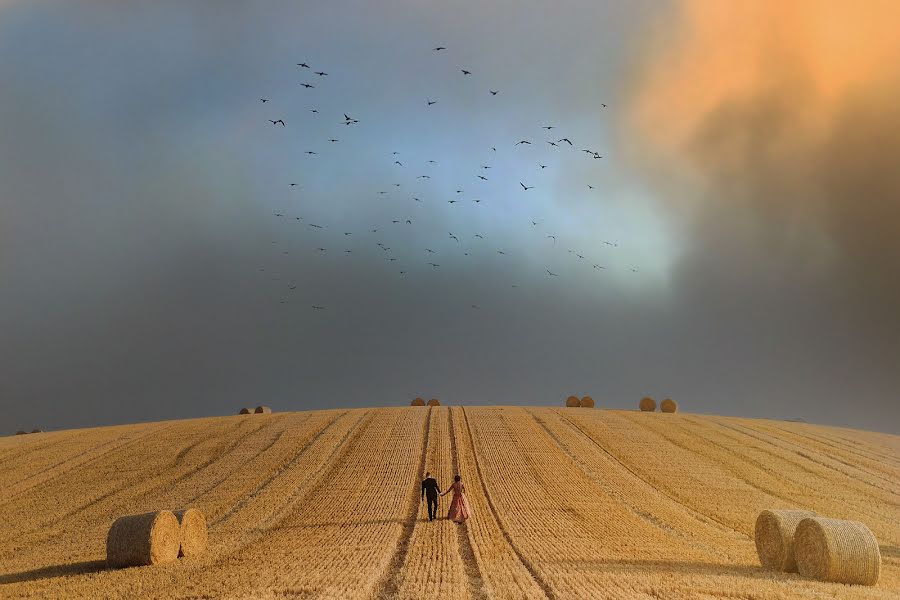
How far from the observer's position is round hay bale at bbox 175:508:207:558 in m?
25.7

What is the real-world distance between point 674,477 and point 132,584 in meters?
26.5

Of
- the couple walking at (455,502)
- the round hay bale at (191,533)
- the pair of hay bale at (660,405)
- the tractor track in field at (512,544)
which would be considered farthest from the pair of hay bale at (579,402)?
the round hay bale at (191,533)

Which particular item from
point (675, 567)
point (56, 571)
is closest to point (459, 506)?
point (675, 567)

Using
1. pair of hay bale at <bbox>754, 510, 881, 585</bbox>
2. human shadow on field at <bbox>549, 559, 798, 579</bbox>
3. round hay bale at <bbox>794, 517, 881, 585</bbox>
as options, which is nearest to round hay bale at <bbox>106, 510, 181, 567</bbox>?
human shadow on field at <bbox>549, 559, 798, 579</bbox>

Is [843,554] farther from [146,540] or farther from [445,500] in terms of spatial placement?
[146,540]

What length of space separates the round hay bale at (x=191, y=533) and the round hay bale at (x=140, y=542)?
698 millimetres

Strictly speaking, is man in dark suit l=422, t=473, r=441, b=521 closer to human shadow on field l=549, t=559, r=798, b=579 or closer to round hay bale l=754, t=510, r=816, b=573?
human shadow on field l=549, t=559, r=798, b=579

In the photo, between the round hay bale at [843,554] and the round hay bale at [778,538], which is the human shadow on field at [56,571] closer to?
the round hay bale at [778,538]

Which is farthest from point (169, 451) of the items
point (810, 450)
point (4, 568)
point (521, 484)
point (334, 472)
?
point (810, 450)

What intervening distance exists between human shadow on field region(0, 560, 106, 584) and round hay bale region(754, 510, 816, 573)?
58.3 feet

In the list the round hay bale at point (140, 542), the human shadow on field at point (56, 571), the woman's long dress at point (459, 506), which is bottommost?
the human shadow on field at point (56, 571)

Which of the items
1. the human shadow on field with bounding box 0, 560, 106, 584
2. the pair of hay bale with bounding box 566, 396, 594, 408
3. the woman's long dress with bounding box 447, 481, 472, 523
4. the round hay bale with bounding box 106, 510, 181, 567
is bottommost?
the human shadow on field with bounding box 0, 560, 106, 584

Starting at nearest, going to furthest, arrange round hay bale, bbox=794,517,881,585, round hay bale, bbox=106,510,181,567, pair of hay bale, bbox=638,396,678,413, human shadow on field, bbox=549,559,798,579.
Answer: round hay bale, bbox=794,517,881,585 < human shadow on field, bbox=549,559,798,579 < round hay bale, bbox=106,510,181,567 < pair of hay bale, bbox=638,396,678,413

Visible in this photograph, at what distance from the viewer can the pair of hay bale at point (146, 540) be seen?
79.1 ft
